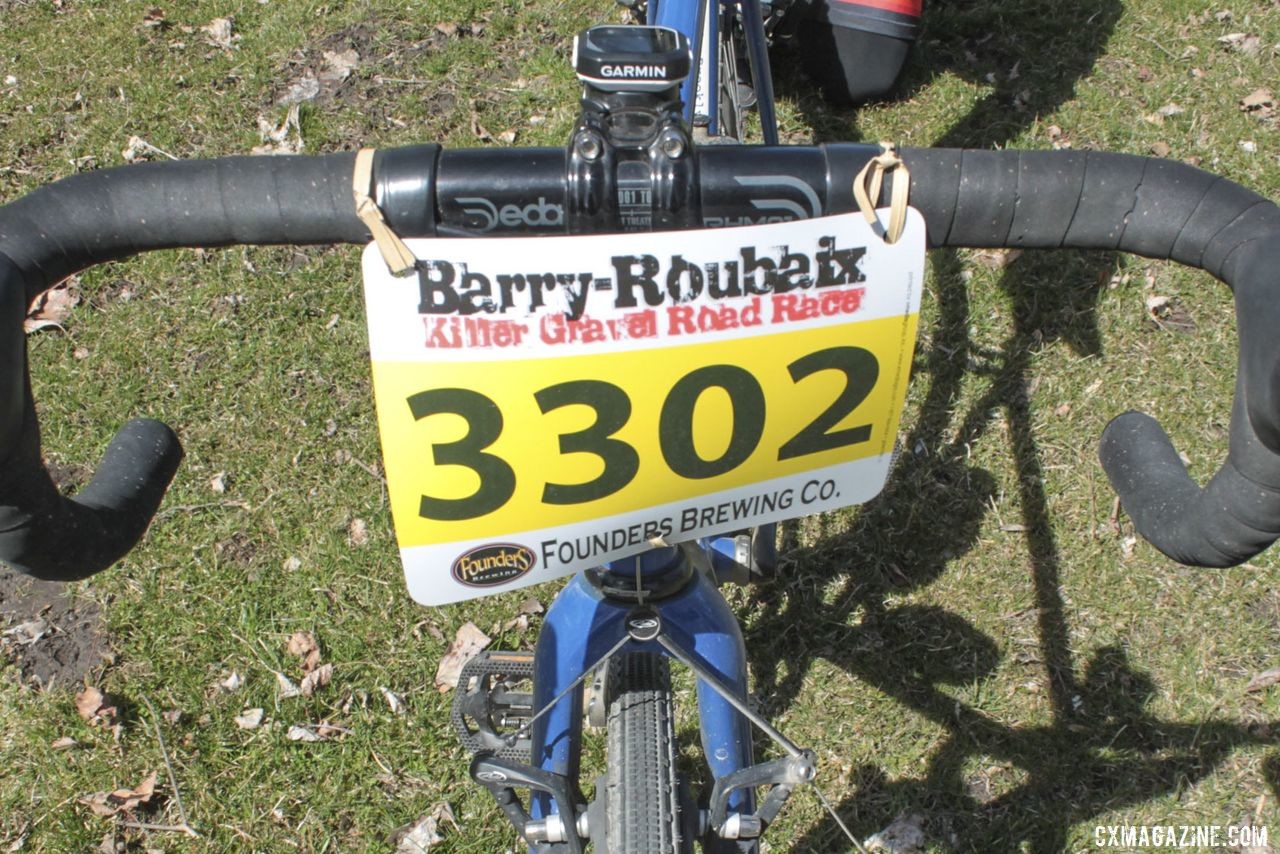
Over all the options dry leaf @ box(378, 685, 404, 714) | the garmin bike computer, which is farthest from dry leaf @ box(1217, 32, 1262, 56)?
dry leaf @ box(378, 685, 404, 714)

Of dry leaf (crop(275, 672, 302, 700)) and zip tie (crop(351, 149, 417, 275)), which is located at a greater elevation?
zip tie (crop(351, 149, 417, 275))

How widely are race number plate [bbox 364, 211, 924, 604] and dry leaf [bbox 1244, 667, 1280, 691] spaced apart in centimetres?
230

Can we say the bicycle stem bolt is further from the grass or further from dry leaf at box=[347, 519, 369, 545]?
dry leaf at box=[347, 519, 369, 545]

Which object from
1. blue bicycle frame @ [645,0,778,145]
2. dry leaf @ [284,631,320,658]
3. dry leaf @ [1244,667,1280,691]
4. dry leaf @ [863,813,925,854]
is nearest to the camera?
dry leaf @ [863,813,925,854]

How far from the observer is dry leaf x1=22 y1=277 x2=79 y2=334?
4480mm

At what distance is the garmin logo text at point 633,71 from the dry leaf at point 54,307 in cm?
373

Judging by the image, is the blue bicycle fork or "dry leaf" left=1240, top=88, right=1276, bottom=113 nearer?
the blue bicycle fork

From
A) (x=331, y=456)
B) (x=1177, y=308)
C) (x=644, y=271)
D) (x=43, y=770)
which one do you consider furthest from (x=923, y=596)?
(x=43, y=770)

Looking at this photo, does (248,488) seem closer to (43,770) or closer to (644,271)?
(43,770)

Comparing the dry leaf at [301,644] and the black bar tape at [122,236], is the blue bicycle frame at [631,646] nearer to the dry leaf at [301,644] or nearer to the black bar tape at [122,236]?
the black bar tape at [122,236]

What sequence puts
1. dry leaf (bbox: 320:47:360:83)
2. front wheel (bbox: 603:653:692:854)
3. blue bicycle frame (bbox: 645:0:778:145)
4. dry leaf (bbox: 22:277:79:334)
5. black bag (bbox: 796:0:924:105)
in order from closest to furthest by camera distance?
front wheel (bbox: 603:653:692:854)
blue bicycle frame (bbox: 645:0:778:145)
dry leaf (bbox: 22:277:79:334)
black bag (bbox: 796:0:924:105)
dry leaf (bbox: 320:47:360:83)

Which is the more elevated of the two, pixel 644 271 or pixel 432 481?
pixel 644 271

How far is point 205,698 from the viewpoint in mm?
3467

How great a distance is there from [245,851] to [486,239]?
2.43m
